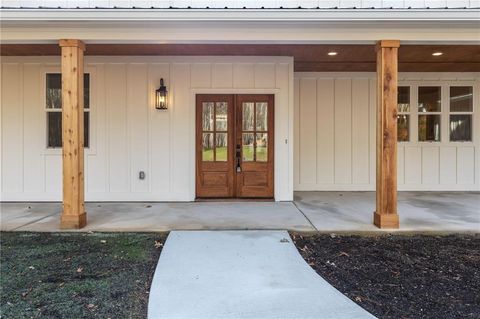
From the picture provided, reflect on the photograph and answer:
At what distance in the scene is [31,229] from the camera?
475 cm

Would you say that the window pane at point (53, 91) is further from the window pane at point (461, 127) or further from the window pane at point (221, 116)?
the window pane at point (461, 127)

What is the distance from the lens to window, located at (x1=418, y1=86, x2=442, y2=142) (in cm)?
821

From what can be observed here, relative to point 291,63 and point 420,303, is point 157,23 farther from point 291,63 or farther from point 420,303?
point 420,303

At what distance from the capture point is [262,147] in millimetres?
6934

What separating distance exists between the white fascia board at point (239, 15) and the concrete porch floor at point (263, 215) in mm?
2769

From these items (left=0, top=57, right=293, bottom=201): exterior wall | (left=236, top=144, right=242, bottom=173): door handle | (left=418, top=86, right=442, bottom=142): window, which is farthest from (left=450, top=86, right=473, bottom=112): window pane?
(left=236, top=144, right=242, bottom=173): door handle

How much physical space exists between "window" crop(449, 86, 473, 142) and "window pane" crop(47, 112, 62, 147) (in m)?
8.50

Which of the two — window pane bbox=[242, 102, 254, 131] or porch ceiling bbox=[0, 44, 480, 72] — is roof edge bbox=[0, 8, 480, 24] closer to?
porch ceiling bbox=[0, 44, 480, 72]

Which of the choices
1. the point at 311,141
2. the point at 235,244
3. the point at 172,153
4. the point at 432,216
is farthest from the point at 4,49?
the point at 432,216

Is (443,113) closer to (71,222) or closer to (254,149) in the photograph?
(254,149)

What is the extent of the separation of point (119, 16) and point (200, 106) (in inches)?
100.0

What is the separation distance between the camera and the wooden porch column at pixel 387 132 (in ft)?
15.7

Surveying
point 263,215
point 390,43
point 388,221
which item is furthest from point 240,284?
point 390,43

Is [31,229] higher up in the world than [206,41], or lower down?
lower down
